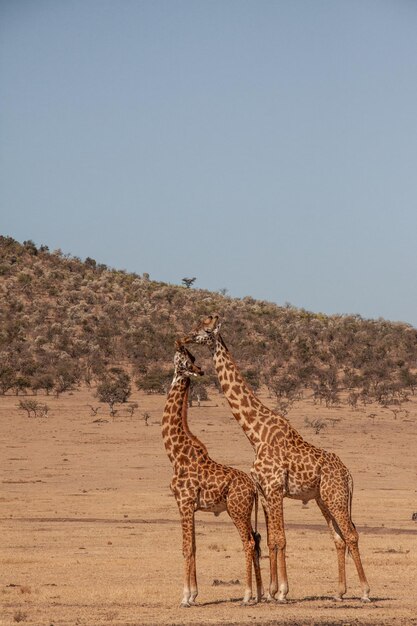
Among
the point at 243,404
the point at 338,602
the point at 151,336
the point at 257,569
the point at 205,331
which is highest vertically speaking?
the point at 151,336

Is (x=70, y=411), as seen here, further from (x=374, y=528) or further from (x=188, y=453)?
(x=188, y=453)

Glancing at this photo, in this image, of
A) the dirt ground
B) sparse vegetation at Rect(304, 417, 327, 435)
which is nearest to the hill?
sparse vegetation at Rect(304, 417, 327, 435)

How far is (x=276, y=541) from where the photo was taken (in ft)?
53.8

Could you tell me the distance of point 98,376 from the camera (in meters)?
64.1

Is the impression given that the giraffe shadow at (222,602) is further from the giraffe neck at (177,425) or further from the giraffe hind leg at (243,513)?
the giraffe neck at (177,425)

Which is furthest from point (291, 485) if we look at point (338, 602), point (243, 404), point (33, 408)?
point (33, 408)

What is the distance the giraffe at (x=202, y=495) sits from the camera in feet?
52.8

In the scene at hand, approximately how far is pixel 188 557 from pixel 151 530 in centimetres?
1017

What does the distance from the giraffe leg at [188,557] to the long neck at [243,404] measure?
1.36 m

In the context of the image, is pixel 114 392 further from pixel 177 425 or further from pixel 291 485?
pixel 291 485

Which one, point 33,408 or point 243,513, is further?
point 33,408

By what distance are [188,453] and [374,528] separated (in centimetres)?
1127

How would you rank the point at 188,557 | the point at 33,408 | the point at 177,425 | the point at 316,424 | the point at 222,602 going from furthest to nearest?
the point at 33,408 → the point at 316,424 → the point at 177,425 → the point at 222,602 → the point at 188,557

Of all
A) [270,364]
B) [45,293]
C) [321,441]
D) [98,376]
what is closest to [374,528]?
[321,441]
